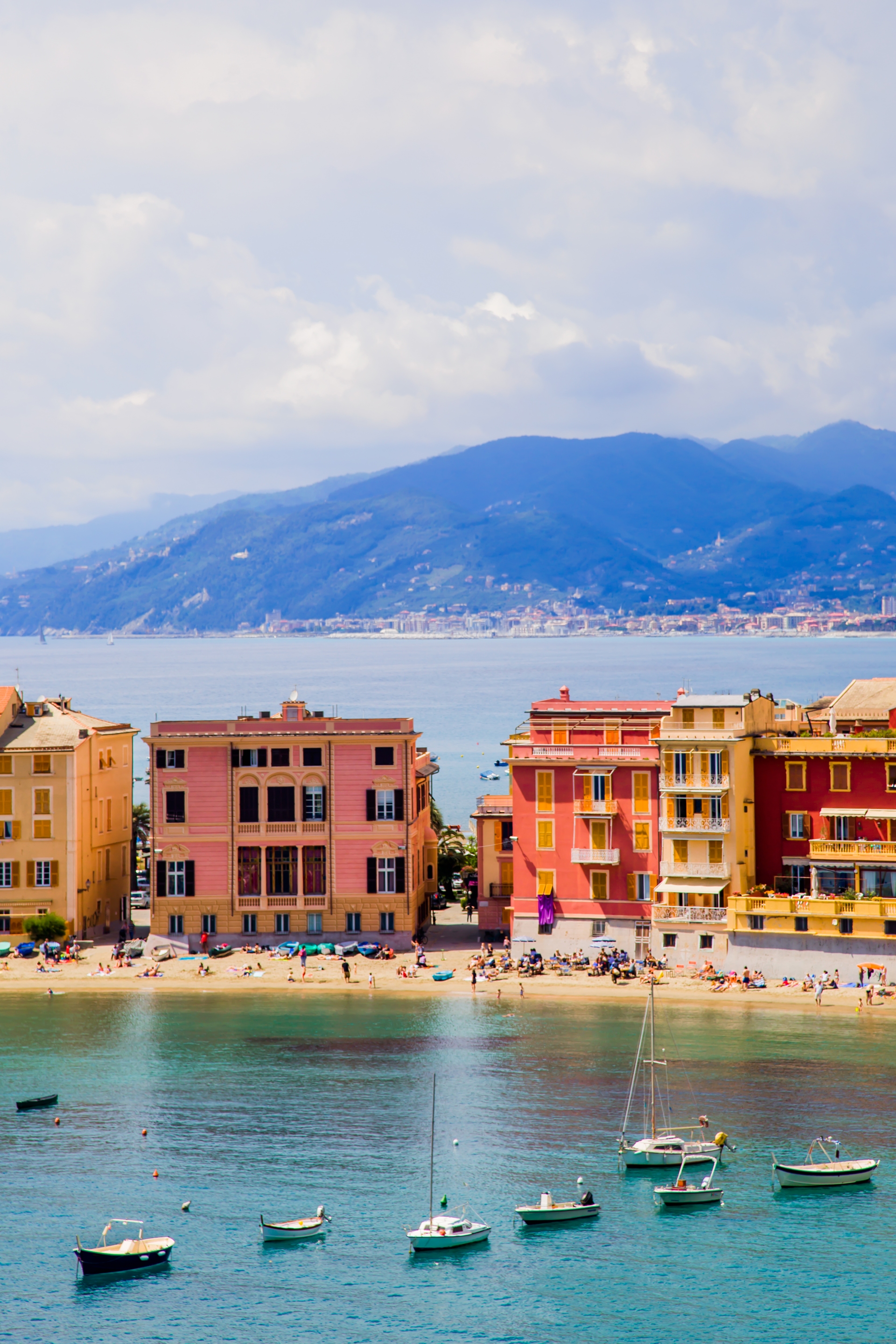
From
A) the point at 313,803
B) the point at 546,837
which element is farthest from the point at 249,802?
the point at 546,837

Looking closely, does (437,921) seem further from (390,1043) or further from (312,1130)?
(312,1130)

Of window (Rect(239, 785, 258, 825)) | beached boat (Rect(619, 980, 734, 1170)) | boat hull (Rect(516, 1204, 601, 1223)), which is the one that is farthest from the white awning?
boat hull (Rect(516, 1204, 601, 1223))

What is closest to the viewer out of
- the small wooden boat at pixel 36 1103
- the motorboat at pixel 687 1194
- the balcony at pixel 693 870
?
the motorboat at pixel 687 1194

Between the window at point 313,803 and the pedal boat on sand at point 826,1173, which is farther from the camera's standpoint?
the window at point 313,803

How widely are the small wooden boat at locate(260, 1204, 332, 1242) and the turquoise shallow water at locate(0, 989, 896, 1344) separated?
44 cm

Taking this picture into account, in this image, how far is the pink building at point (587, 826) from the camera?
73.4m

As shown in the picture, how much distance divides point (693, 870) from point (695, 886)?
717mm

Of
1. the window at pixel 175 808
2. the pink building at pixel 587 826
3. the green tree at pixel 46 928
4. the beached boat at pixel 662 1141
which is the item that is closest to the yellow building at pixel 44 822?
the green tree at pixel 46 928

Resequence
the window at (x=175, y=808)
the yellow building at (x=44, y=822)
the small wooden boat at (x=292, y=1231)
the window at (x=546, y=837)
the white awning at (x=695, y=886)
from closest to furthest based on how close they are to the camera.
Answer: the small wooden boat at (x=292, y=1231)
the white awning at (x=695, y=886)
the window at (x=546, y=837)
the window at (x=175, y=808)
the yellow building at (x=44, y=822)

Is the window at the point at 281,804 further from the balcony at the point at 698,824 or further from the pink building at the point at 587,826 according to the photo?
the balcony at the point at 698,824

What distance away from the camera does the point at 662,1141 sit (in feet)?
163

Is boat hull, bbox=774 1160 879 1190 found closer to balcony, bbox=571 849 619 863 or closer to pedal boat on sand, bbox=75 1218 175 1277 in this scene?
pedal boat on sand, bbox=75 1218 175 1277

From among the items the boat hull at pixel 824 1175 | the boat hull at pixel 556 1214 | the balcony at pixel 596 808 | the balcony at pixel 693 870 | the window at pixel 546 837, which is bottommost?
the boat hull at pixel 556 1214

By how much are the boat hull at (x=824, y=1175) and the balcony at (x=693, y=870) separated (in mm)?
24055
